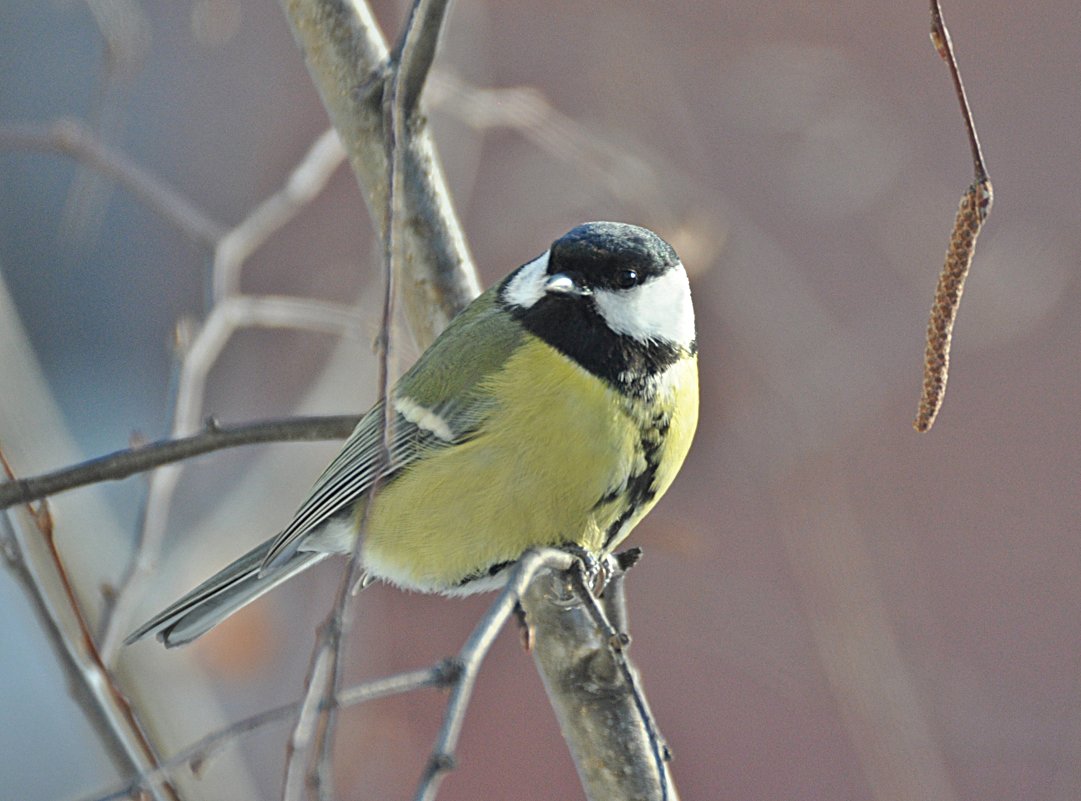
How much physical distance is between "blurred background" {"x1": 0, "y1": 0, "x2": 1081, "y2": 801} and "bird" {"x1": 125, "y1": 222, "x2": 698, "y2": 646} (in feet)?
3.17

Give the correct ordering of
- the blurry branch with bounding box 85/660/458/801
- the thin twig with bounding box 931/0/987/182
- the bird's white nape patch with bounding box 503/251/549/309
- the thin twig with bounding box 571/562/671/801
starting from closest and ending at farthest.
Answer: the blurry branch with bounding box 85/660/458/801
the thin twig with bounding box 931/0/987/182
the thin twig with bounding box 571/562/671/801
the bird's white nape patch with bounding box 503/251/549/309

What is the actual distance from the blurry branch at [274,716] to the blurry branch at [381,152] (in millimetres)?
1025

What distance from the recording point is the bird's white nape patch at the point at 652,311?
79.6 inches

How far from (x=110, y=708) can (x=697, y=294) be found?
2178 mm

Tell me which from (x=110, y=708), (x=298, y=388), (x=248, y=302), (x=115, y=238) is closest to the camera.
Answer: (x=110, y=708)

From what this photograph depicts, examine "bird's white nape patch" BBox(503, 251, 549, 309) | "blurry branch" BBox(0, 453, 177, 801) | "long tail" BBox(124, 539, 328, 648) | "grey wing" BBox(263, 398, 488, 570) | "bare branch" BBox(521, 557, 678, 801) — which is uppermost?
"bird's white nape patch" BBox(503, 251, 549, 309)

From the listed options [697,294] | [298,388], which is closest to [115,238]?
[298,388]

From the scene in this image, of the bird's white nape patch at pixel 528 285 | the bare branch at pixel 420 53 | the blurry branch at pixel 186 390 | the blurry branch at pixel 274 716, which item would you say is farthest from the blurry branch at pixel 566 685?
the bare branch at pixel 420 53

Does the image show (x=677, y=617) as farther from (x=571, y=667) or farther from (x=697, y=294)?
(x=571, y=667)

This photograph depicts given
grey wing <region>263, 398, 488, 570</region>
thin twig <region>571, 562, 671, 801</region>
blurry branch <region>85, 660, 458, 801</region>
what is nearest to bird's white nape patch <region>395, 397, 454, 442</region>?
grey wing <region>263, 398, 488, 570</region>

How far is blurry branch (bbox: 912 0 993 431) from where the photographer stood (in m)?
1.22

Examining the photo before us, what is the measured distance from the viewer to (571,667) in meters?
1.70

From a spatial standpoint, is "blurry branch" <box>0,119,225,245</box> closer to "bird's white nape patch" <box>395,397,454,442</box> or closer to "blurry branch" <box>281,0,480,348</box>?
"blurry branch" <box>281,0,480,348</box>

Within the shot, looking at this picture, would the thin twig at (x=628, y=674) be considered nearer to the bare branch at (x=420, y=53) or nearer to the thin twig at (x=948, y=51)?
the thin twig at (x=948, y=51)
